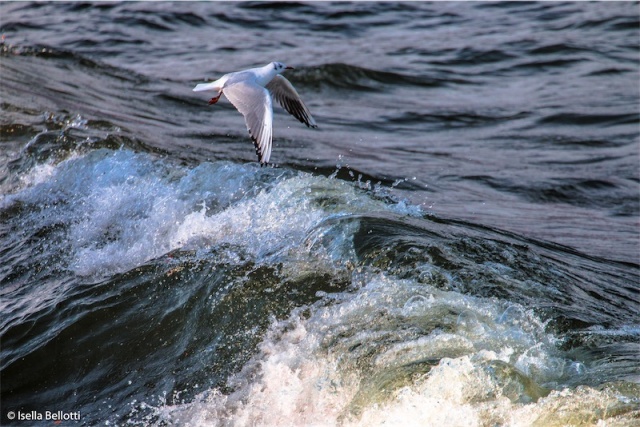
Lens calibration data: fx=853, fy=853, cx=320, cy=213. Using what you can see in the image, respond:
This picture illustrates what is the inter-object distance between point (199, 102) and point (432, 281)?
639 centimetres

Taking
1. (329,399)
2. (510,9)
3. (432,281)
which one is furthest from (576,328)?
(510,9)

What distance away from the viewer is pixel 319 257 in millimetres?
4891

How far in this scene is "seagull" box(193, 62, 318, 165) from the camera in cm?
546

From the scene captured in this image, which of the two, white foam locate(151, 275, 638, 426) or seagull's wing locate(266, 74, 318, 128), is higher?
seagull's wing locate(266, 74, 318, 128)

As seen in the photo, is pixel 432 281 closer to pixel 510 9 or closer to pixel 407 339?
pixel 407 339

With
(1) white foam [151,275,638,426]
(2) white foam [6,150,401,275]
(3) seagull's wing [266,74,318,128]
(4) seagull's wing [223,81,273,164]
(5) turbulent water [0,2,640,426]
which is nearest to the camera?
(1) white foam [151,275,638,426]

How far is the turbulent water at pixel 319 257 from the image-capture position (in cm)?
378

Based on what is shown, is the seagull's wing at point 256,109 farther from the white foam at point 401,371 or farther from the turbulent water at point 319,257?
the white foam at point 401,371

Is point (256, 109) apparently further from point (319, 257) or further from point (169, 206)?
point (319, 257)

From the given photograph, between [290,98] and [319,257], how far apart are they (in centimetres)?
178

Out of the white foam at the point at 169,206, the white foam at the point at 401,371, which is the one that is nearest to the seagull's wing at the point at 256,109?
the white foam at the point at 169,206

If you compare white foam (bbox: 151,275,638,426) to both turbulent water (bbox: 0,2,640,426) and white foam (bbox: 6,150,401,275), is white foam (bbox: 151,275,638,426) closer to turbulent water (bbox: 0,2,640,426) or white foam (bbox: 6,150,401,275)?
turbulent water (bbox: 0,2,640,426)

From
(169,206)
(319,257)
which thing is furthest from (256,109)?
(319,257)

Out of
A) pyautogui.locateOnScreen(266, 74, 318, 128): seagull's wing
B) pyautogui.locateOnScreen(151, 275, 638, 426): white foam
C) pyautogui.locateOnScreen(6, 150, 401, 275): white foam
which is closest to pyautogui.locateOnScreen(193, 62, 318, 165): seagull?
pyautogui.locateOnScreen(266, 74, 318, 128): seagull's wing
